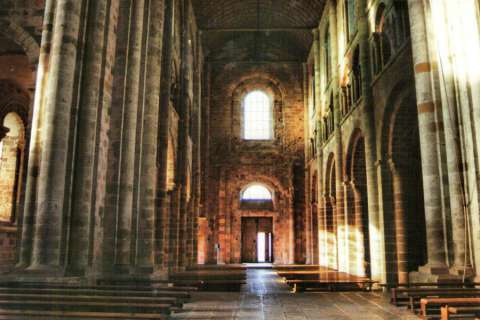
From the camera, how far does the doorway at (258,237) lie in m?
29.0

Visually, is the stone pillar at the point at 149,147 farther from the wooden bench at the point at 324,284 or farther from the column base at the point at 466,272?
the column base at the point at 466,272

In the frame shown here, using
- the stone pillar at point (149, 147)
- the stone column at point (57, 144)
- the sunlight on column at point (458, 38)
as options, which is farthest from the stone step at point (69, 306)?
the sunlight on column at point (458, 38)

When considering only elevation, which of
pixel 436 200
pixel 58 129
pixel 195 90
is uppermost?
pixel 195 90

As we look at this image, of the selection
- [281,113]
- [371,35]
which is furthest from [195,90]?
[371,35]

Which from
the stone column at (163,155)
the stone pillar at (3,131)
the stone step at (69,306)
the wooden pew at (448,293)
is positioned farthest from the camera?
the stone pillar at (3,131)

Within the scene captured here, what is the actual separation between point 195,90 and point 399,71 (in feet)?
47.2

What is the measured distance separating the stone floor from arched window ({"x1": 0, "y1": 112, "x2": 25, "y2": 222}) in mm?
10355

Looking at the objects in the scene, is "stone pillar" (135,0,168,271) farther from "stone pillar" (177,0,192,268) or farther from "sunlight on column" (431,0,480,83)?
"sunlight on column" (431,0,480,83)

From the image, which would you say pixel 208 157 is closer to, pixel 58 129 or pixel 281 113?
pixel 281 113

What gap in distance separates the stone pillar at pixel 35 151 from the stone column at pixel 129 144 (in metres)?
2.89

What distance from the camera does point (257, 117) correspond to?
30.1 metres

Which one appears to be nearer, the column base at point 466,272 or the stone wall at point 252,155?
the column base at point 466,272

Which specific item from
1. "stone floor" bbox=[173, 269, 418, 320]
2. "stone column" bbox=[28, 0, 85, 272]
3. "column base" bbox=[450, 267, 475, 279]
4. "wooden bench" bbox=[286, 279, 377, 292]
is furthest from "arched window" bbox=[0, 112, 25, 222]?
"column base" bbox=[450, 267, 475, 279]

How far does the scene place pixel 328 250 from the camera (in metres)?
22.3
